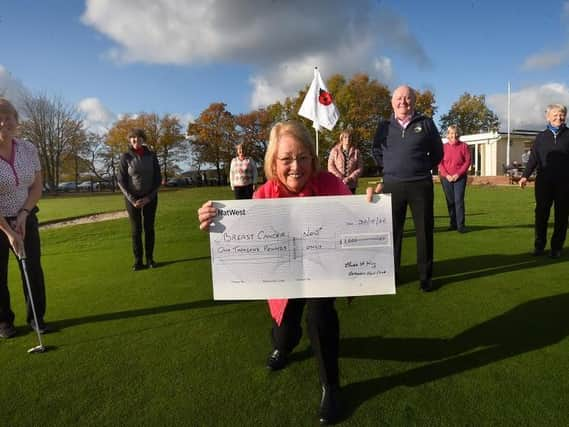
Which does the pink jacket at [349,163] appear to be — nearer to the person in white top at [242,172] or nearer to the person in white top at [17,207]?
the person in white top at [242,172]

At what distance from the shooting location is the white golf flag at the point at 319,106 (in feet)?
36.1

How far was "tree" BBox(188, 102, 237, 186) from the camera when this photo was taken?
2247 inches

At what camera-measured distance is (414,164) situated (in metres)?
4.42

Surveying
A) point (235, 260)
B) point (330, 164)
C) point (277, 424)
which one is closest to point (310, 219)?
point (235, 260)

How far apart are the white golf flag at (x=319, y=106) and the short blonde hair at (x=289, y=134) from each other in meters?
8.78

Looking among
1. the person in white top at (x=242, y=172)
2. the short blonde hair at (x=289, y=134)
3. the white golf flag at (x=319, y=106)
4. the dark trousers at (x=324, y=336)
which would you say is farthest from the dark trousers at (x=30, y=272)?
the white golf flag at (x=319, y=106)

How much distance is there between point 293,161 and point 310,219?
1.28 ft

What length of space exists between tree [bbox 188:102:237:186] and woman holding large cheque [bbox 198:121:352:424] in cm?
5567

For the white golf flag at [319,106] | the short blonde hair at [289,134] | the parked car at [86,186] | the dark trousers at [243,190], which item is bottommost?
the dark trousers at [243,190]

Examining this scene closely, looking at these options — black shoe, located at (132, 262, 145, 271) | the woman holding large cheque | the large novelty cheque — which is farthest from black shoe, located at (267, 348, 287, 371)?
black shoe, located at (132, 262, 145, 271)

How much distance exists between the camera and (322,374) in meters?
2.32

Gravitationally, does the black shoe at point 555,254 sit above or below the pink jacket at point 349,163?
below

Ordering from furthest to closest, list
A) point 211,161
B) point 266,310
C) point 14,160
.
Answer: point 211,161 → point 266,310 → point 14,160

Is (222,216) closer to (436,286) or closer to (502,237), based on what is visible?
(436,286)
